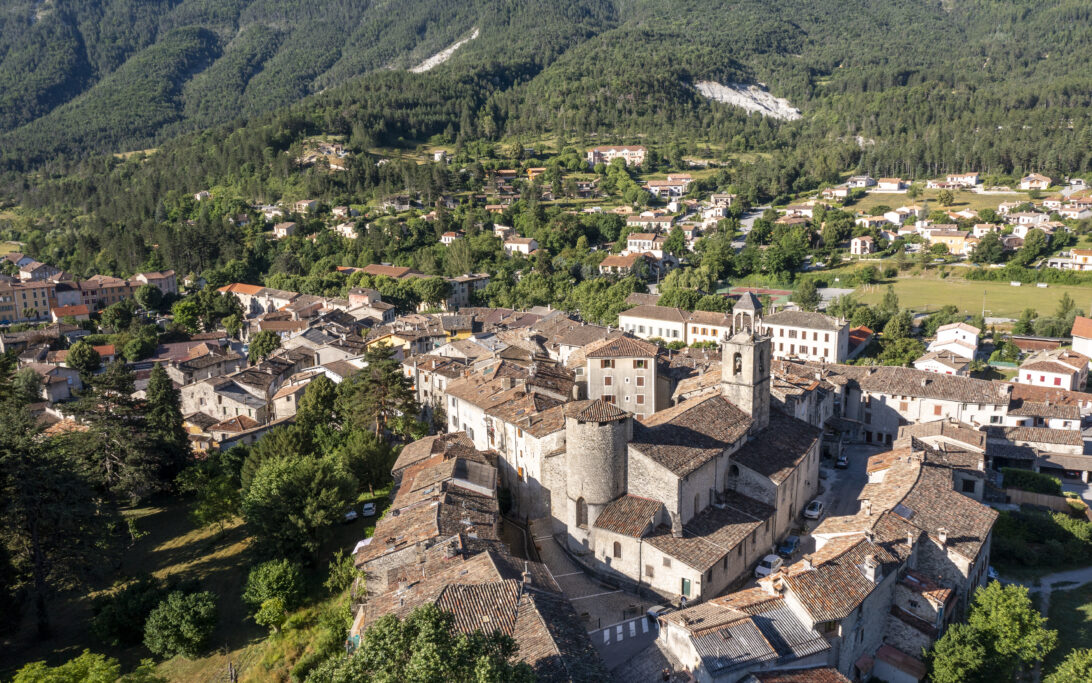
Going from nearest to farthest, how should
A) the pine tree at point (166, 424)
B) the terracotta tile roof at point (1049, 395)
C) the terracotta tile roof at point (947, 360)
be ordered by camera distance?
the pine tree at point (166, 424) → the terracotta tile roof at point (1049, 395) → the terracotta tile roof at point (947, 360)

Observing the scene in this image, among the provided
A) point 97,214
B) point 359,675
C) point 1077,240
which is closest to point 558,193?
point 1077,240

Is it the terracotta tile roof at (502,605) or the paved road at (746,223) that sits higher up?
the terracotta tile roof at (502,605)

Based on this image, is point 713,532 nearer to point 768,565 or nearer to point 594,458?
point 768,565

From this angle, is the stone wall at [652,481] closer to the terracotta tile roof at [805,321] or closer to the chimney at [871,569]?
the chimney at [871,569]

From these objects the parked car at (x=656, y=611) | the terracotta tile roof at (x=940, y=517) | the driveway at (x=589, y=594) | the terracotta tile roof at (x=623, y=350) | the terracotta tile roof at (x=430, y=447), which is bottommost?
the driveway at (x=589, y=594)

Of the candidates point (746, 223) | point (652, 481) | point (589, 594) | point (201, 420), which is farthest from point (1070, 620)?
point (746, 223)

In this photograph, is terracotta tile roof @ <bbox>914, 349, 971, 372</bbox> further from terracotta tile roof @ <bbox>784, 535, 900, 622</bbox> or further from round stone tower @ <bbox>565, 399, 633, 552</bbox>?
round stone tower @ <bbox>565, 399, 633, 552</bbox>

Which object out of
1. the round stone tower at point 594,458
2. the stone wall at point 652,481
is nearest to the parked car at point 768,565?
the stone wall at point 652,481

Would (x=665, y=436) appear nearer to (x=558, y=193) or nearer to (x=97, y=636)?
(x=97, y=636)

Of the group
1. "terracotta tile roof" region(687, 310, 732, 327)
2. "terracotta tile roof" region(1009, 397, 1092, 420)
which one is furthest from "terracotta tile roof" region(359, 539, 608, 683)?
"terracotta tile roof" region(687, 310, 732, 327)
